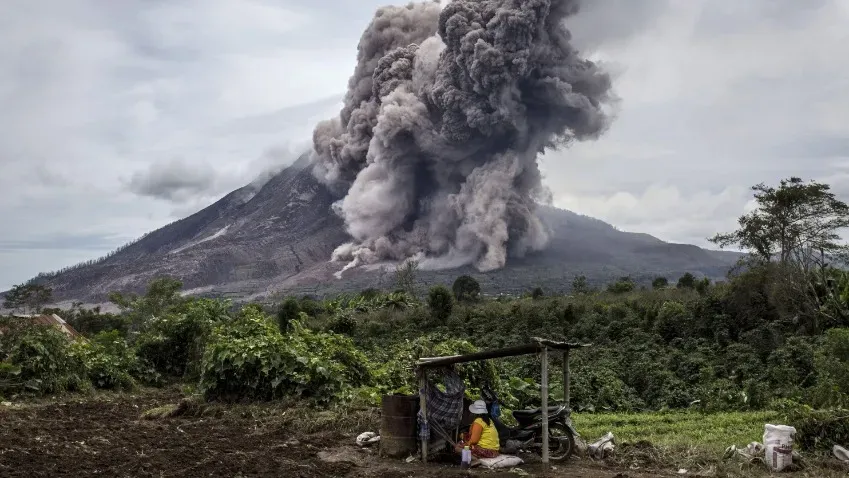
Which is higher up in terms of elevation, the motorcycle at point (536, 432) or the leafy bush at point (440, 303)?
the leafy bush at point (440, 303)

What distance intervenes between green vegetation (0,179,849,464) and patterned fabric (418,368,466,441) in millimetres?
2224

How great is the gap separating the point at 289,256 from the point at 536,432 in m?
84.6

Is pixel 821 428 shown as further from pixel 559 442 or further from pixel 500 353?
pixel 500 353

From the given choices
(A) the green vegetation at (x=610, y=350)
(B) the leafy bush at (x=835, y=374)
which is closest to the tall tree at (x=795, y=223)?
(A) the green vegetation at (x=610, y=350)

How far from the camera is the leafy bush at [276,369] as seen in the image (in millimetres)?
12297

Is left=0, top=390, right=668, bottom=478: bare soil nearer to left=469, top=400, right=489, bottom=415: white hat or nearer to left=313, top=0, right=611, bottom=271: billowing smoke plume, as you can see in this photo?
left=469, top=400, right=489, bottom=415: white hat

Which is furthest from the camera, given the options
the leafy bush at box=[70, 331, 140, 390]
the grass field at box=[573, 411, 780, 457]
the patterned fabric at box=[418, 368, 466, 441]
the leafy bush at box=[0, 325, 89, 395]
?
the leafy bush at box=[70, 331, 140, 390]

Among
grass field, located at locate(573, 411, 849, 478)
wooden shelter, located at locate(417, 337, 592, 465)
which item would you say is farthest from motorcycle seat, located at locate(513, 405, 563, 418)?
grass field, located at locate(573, 411, 849, 478)

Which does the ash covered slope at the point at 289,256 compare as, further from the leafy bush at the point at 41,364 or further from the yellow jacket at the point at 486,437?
the yellow jacket at the point at 486,437

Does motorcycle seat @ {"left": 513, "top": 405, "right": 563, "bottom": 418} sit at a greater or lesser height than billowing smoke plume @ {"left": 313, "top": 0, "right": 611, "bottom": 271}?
lesser

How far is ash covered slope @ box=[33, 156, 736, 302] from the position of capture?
7719cm

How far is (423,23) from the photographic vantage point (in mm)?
76438

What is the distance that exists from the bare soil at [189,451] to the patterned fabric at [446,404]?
0.50 meters

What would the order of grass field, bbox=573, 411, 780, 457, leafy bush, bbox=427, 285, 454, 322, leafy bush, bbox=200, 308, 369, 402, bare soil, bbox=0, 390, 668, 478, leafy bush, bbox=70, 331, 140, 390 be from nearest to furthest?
→ bare soil, bbox=0, 390, 668, 478 < grass field, bbox=573, 411, 780, 457 < leafy bush, bbox=200, 308, 369, 402 < leafy bush, bbox=70, 331, 140, 390 < leafy bush, bbox=427, 285, 454, 322
